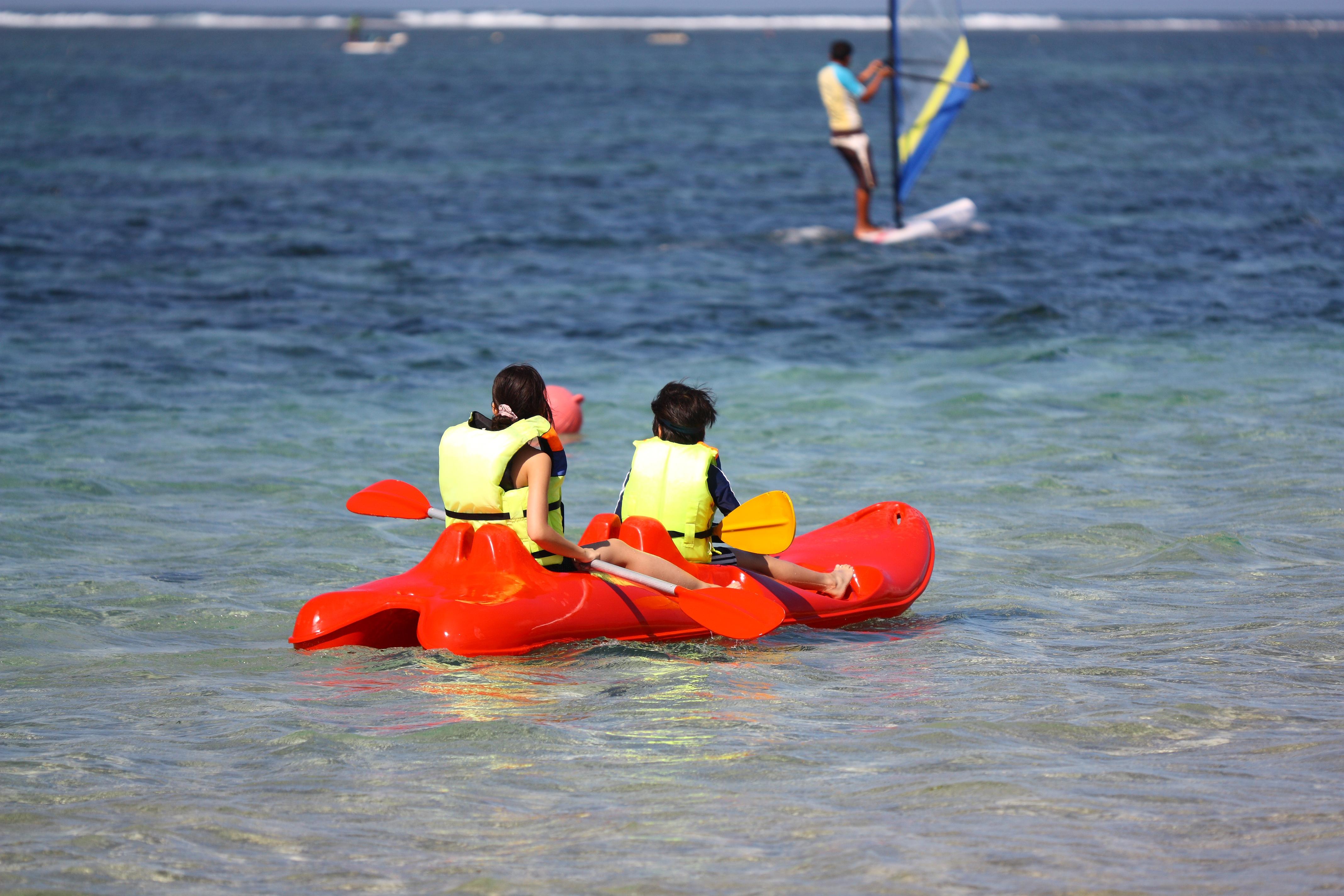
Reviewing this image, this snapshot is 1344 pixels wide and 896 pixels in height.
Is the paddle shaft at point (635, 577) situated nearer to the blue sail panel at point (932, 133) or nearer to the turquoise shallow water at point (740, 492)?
the turquoise shallow water at point (740, 492)

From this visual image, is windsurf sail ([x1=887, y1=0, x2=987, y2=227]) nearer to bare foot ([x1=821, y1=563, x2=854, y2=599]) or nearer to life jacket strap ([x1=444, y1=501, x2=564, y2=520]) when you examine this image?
bare foot ([x1=821, y1=563, x2=854, y2=599])

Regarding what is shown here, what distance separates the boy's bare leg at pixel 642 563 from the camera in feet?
19.0

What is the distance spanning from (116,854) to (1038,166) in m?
26.7

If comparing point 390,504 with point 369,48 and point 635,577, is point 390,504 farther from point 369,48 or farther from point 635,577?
point 369,48

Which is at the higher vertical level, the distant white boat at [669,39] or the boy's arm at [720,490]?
the distant white boat at [669,39]

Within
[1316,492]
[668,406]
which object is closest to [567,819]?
[668,406]

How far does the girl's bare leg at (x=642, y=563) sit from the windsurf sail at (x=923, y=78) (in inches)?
455

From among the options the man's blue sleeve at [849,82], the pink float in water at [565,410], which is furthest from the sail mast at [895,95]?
the pink float in water at [565,410]

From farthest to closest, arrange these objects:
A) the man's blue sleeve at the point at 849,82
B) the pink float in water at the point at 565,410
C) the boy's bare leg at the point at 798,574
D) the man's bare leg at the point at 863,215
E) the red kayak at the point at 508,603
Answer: the man's bare leg at the point at 863,215 → the man's blue sleeve at the point at 849,82 → the pink float in water at the point at 565,410 → the boy's bare leg at the point at 798,574 → the red kayak at the point at 508,603

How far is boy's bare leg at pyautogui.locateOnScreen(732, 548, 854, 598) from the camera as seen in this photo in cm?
623

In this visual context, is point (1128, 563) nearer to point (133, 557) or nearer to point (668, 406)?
point (668, 406)

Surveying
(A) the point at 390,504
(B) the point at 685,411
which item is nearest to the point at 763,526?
(B) the point at 685,411

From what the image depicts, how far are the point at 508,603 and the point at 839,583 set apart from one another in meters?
1.59

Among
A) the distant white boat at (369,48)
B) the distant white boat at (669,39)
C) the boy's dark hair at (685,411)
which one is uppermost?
the distant white boat at (669,39)
